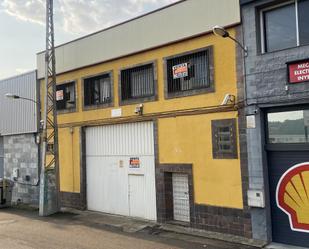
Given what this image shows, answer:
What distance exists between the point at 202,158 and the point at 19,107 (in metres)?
11.1

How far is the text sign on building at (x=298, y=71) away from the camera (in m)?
9.67

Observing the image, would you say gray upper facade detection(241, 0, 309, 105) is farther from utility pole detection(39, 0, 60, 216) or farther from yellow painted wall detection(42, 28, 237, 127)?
utility pole detection(39, 0, 60, 216)

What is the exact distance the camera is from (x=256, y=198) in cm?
1046

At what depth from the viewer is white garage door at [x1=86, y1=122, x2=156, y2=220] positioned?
13938 mm

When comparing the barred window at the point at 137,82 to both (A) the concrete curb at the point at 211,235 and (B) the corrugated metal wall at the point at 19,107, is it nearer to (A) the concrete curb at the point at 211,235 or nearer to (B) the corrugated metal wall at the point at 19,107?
(A) the concrete curb at the point at 211,235

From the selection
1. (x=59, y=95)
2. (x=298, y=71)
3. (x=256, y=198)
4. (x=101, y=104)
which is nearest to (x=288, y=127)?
(x=298, y=71)

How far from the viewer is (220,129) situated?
11523 millimetres

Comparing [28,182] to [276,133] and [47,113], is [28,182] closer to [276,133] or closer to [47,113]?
[47,113]

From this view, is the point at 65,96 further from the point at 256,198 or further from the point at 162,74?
the point at 256,198

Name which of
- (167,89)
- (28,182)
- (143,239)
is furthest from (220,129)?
(28,182)

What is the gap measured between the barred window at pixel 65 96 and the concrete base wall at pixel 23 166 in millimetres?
2436

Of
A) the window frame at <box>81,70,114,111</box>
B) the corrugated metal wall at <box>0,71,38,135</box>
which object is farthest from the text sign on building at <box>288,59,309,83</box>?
the corrugated metal wall at <box>0,71,38,135</box>

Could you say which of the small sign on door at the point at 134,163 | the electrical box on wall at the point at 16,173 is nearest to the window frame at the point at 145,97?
the small sign on door at the point at 134,163

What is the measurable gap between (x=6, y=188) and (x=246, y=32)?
1300 centimetres
